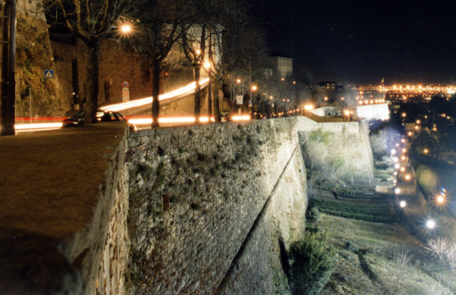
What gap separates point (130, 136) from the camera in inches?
223

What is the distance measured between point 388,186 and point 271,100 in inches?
934

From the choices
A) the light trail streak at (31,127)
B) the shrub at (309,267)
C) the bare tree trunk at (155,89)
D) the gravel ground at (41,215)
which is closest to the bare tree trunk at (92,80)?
the bare tree trunk at (155,89)

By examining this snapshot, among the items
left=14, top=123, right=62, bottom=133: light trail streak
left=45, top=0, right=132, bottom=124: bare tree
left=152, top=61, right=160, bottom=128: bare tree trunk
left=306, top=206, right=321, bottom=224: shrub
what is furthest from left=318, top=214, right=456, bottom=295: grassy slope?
left=14, top=123, right=62, bottom=133: light trail streak

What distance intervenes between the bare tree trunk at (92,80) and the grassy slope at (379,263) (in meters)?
12.9

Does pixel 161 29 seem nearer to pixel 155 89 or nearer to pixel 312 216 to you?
pixel 155 89

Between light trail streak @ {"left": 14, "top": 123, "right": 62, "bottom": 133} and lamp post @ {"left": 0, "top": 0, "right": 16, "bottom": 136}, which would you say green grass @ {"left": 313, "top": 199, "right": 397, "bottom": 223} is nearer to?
light trail streak @ {"left": 14, "top": 123, "right": 62, "bottom": 133}

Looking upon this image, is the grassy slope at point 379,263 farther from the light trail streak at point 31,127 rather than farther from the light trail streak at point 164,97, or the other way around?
the light trail streak at point 164,97

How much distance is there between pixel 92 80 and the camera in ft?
36.3

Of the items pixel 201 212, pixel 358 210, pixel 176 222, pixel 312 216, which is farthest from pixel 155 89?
pixel 358 210

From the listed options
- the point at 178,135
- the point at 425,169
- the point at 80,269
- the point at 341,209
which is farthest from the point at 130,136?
the point at 425,169

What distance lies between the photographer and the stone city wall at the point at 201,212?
538 cm

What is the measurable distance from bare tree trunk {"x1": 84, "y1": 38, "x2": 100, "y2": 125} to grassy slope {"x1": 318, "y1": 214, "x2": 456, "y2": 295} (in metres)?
12.9

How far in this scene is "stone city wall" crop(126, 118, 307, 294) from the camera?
5375mm

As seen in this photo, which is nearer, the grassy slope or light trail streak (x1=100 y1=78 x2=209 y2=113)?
the grassy slope
